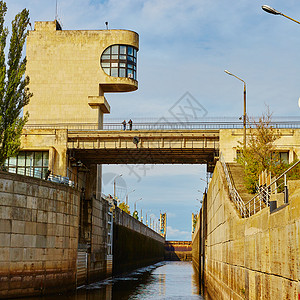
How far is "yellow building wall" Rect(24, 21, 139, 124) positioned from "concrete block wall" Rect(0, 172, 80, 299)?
53.2 feet

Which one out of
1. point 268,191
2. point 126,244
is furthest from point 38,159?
point 268,191

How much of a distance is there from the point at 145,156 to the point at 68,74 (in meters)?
12.3

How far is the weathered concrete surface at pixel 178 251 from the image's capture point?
149 meters

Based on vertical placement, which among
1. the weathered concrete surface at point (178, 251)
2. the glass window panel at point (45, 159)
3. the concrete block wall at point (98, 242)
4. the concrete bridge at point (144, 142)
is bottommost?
the weathered concrete surface at point (178, 251)

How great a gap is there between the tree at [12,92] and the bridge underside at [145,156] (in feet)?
35.3

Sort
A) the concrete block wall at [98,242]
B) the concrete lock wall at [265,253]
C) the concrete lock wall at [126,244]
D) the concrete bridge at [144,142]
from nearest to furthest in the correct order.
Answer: the concrete lock wall at [265,253] → the concrete block wall at [98,242] → the concrete bridge at [144,142] → the concrete lock wall at [126,244]

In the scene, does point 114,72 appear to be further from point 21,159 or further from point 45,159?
point 21,159

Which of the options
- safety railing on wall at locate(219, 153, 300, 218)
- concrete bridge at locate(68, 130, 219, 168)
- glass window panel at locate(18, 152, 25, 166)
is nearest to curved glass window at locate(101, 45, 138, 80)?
concrete bridge at locate(68, 130, 219, 168)

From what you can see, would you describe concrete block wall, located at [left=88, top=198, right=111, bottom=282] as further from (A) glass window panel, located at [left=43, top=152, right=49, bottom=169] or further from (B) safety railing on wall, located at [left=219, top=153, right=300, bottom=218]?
(B) safety railing on wall, located at [left=219, top=153, right=300, bottom=218]

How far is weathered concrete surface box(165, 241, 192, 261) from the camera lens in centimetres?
14875

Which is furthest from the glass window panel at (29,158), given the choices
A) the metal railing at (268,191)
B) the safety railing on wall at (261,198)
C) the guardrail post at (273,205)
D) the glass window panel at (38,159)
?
the guardrail post at (273,205)

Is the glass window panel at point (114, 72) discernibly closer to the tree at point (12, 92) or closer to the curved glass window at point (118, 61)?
the curved glass window at point (118, 61)

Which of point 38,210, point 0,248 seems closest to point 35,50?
point 38,210

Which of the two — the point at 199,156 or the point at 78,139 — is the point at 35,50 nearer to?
the point at 78,139
